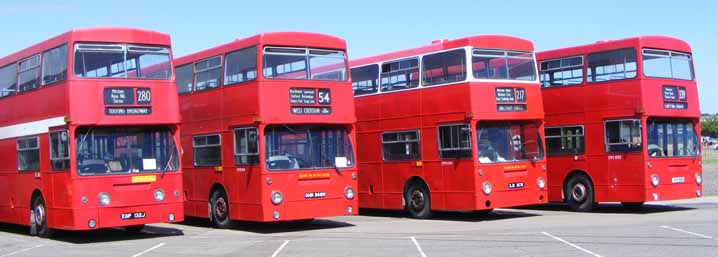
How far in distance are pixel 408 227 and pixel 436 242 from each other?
408 cm

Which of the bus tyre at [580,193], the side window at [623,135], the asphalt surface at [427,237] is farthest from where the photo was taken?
the bus tyre at [580,193]

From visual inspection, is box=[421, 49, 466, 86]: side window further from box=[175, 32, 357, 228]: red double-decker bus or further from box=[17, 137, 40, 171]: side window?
box=[17, 137, 40, 171]: side window

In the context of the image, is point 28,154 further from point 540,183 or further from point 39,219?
point 540,183

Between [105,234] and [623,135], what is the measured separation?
12389 mm

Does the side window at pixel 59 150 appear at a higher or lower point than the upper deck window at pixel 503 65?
lower

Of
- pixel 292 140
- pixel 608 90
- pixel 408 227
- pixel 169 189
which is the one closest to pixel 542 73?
pixel 608 90

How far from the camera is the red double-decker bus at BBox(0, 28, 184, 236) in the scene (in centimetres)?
1792

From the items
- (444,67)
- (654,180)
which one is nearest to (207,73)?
(444,67)

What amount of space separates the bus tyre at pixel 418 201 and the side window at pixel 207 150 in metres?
5.02

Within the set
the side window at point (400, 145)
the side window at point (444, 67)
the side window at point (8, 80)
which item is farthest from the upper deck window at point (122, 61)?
the side window at point (400, 145)

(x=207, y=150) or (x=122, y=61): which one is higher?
(x=122, y=61)

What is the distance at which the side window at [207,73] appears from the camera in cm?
2139

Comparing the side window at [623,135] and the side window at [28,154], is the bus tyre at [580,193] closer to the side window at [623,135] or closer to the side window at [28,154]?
the side window at [623,135]

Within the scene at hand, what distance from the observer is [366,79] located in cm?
2484
